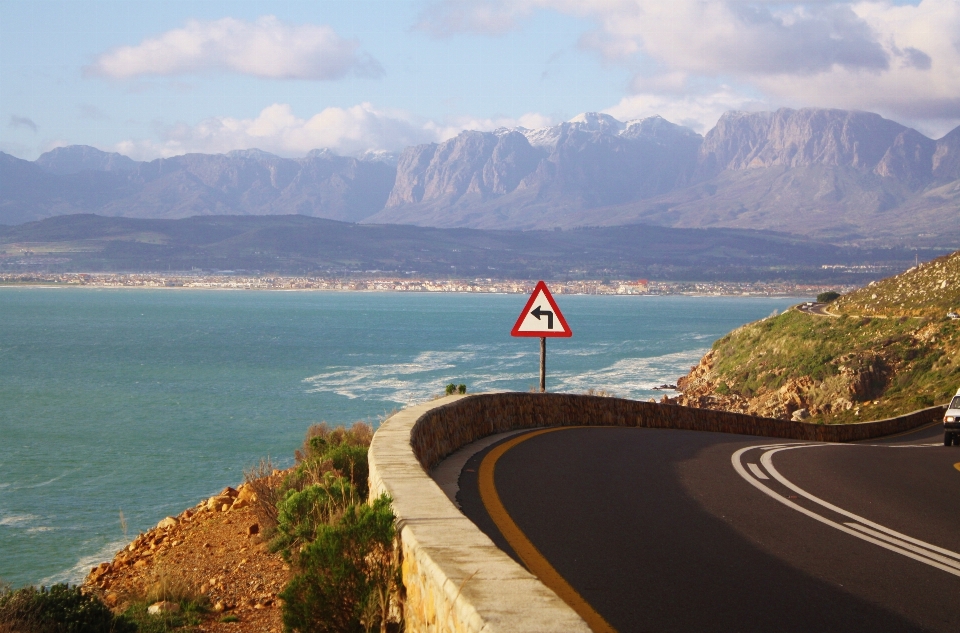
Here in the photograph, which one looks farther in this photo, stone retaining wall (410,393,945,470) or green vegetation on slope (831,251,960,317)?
green vegetation on slope (831,251,960,317)

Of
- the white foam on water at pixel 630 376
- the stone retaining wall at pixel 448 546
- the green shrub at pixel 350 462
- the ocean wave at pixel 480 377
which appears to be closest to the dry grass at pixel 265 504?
the green shrub at pixel 350 462

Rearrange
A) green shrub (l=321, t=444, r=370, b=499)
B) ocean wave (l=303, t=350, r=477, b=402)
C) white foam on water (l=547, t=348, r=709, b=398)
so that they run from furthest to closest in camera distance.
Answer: white foam on water (l=547, t=348, r=709, b=398)
ocean wave (l=303, t=350, r=477, b=402)
green shrub (l=321, t=444, r=370, b=499)

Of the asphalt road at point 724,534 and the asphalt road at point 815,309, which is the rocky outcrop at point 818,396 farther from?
the asphalt road at point 724,534

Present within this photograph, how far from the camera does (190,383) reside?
60.6 metres

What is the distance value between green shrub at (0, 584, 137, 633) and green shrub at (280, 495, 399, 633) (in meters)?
2.02

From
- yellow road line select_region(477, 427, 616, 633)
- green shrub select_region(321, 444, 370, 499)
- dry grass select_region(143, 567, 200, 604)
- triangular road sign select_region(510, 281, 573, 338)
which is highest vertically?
triangular road sign select_region(510, 281, 573, 338)

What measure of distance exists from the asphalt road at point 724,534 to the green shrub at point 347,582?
106 cm

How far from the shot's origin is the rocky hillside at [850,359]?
156ft

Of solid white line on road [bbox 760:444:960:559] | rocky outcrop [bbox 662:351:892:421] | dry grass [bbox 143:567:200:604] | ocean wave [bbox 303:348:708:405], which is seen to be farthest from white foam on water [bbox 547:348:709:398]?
dry grass [bbox 143:567:200:604]

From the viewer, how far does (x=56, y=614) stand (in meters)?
6.91

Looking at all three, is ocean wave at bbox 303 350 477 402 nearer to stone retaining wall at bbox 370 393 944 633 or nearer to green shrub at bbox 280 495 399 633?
stone retaining wall at bbox 370 393 944 633

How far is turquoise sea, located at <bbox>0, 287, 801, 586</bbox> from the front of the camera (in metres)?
25.1

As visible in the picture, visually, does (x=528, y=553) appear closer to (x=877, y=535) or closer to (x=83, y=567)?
(x=877, y=535)

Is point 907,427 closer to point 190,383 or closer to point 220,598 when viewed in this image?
point 220,598
